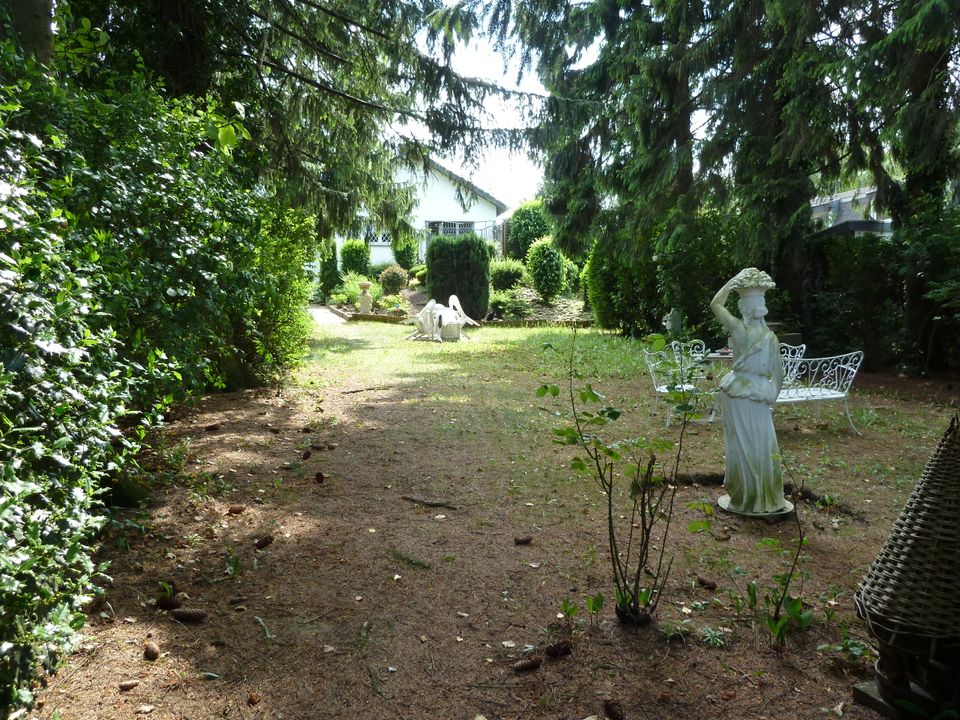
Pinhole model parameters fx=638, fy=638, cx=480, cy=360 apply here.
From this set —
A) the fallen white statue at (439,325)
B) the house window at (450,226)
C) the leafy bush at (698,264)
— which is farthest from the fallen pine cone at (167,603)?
the house window at (450,226)

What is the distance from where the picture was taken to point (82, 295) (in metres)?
2.39

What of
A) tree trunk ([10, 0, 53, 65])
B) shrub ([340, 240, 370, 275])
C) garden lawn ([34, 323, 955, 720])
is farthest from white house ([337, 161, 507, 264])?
tree trunk ([10, 0, 53, 65])

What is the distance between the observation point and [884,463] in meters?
5.98

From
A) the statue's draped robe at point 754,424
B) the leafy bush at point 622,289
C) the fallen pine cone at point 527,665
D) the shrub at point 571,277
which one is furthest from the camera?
the shrub at point 571,277

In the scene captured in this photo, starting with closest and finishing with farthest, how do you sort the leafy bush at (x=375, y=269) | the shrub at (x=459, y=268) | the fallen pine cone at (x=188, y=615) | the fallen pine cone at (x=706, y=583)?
the fallen pine cone at (x=188, y=615) < the fallen pine cone at (x=706, y=583) < the shrub at (x=459, y=268) < the leafy bush at (x=375, y=269)

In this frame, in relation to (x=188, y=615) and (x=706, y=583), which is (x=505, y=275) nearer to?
(x=706, y=583)

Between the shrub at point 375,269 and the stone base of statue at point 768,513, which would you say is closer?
the stone base of statue at point 768,513

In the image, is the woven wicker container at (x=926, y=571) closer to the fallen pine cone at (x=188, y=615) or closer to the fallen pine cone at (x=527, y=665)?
the fallen pine cone at (x=527, y=665)

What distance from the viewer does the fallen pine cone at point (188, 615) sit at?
309 centimetres

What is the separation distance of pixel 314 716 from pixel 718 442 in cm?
532

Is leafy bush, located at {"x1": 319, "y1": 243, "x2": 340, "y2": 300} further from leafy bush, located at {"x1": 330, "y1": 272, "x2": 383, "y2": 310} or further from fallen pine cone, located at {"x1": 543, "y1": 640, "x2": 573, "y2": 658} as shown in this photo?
fallen pine cone, located at {"x1": 543, "y1": 640, "x2": 573, "y2": 658}

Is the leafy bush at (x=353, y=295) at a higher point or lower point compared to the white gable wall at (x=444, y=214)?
lower

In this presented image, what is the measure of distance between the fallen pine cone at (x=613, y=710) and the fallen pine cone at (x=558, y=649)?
37 centimetres

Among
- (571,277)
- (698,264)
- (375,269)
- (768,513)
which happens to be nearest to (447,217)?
(375,269)
